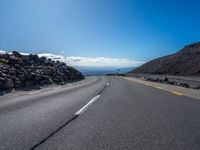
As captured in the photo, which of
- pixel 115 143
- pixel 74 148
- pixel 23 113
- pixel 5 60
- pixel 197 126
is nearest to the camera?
pixel 74 148

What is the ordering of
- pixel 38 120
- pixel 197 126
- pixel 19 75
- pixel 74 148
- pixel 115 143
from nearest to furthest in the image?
pixel 74 148, pixel 115 143, pixel 197 126, pixel 38 120, pixel 19 75

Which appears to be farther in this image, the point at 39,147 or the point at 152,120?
the point at 152,120

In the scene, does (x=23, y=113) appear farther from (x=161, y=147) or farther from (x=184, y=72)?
(x=184, y=72)

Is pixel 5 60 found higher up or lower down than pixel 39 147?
higher up

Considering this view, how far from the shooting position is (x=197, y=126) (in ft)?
20.8

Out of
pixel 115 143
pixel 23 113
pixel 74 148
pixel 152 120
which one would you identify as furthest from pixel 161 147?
pixel 23 113

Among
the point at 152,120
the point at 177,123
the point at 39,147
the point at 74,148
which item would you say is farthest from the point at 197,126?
the point at 39,147

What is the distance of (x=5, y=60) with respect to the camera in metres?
27.9

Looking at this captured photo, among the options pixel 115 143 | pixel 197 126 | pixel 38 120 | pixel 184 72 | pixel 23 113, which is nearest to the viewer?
pixel 115 143

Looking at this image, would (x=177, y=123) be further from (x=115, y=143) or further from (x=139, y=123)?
(x=115, y=143)

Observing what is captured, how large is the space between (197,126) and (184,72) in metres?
70.5

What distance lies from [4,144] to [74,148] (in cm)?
125

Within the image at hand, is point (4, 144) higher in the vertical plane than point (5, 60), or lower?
lower

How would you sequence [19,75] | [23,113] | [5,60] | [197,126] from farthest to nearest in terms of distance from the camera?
[5,60] < [19,75] < [23,113] < [197,126]
